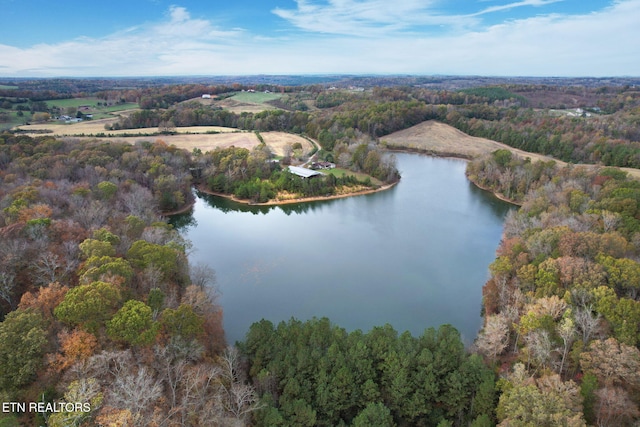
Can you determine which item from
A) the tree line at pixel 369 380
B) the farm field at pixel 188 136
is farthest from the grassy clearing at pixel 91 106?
the tree line at pixel 369 380

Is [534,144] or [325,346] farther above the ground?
[534,144]

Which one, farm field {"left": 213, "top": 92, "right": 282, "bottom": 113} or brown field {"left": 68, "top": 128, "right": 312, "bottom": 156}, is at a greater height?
farm field {"left": 213, "top": 92, "right": 282, "bottom": 113}

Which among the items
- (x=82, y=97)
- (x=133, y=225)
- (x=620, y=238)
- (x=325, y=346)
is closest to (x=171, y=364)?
(x=325, y=346)

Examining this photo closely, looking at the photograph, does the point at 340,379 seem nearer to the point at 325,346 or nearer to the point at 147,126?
the point at 325,346

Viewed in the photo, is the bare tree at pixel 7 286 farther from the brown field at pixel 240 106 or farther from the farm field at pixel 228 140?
the brown field at pixel 240 106

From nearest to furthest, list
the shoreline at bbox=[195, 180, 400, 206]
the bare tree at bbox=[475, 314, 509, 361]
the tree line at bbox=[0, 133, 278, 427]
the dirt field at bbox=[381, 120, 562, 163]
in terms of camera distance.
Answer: the tree line at bbox=[0, 133, 278, 427] < the bare tree at bbox=[475, 314, 509, 361] < the shoreline at bbox=[195, 180, 400, 206] < the dirt field at bbox=[381, 120, 562, 163]

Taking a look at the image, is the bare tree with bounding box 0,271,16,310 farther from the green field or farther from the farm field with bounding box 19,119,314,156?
the green field

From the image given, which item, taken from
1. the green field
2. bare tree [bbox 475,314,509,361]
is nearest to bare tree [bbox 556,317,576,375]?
bare tree [bbox 475,314,509,361]

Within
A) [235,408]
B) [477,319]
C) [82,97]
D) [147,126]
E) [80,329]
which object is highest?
[82,97]
